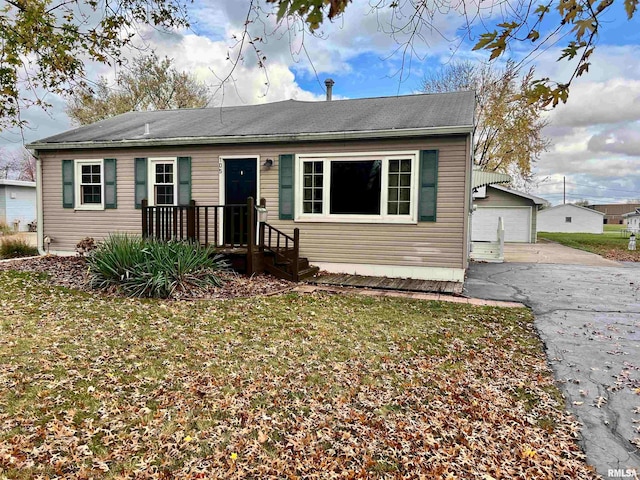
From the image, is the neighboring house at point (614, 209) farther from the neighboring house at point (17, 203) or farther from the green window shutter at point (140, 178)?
the neighboring house at point (17, 203)

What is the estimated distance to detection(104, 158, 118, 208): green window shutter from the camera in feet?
30.2

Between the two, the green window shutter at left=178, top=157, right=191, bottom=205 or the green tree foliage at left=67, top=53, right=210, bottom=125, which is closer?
the green window shutter at left=178, top=157, right=191, bottom=205

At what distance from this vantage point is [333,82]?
11180mm

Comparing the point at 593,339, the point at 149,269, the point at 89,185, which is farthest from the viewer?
the point at 89,185

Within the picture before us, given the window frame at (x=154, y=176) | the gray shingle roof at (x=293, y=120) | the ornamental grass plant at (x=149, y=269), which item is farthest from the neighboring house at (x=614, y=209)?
the ornamental grass plant at (x=149, y=269)

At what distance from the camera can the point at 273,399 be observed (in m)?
2.89

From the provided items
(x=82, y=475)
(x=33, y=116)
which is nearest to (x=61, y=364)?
(x=82, y=475)

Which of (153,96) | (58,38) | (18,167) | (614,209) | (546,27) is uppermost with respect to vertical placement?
(153,96)

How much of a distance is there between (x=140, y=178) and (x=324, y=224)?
4.47 m

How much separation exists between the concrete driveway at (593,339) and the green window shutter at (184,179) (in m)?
6.29

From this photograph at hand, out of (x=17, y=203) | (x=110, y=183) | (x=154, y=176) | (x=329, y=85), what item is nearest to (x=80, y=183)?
(x=110, y=183)

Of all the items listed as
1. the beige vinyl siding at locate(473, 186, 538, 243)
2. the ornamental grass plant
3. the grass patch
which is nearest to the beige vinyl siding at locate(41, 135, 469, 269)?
the grass patch

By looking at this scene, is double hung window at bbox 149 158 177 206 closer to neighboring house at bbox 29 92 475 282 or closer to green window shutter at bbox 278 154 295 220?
neighboring house at bbox 29 92 475 282

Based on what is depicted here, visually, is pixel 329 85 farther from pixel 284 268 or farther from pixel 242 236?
pixel 284 268
